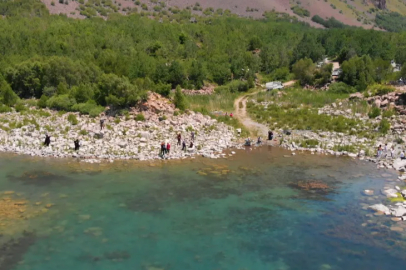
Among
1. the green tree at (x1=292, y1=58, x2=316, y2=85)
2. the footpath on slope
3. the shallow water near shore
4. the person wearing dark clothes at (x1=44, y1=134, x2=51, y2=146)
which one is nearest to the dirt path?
the footpath on slope

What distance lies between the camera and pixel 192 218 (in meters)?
23.4

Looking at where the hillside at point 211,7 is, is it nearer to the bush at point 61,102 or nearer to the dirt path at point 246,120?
the dirt path at point 246,120

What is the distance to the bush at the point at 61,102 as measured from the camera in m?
48.4

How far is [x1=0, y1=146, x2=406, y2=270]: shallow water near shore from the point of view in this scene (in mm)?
19219

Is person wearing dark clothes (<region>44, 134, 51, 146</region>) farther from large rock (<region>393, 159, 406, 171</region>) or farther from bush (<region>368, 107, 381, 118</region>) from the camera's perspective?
bush (<region>368, 107, 381, 118</region>)

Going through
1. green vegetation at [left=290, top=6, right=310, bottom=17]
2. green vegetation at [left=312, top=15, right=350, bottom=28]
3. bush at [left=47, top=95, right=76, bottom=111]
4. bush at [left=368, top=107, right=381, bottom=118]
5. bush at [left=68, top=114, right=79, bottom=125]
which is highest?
green vegetation at [left=290, top=6, right=310, bottom=17]

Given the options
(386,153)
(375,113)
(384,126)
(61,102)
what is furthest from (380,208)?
(61,102)

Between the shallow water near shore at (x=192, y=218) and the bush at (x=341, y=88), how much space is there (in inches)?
1293

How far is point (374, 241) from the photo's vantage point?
68.7ft

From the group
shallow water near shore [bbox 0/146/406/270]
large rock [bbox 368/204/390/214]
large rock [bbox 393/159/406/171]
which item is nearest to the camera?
shallow water near shore [bbox 0/146/406/270]

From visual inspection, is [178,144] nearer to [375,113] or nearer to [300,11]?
[375,113]

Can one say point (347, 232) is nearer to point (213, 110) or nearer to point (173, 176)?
point (173, 176)

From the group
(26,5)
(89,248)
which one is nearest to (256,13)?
(26,5)

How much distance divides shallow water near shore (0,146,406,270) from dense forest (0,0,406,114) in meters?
17.6
